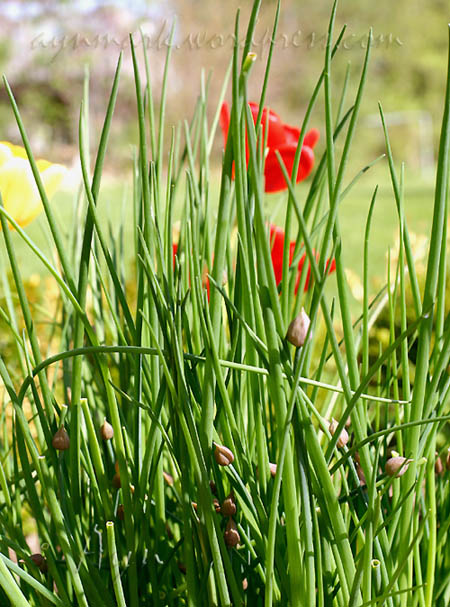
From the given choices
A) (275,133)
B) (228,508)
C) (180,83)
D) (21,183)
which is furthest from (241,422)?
(180,83)

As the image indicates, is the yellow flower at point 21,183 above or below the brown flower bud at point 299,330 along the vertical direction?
above

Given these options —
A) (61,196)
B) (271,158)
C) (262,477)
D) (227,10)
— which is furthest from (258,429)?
(227,10)

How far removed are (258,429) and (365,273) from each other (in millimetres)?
113

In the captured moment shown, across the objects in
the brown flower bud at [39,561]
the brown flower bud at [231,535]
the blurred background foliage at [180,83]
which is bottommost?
the brown flower bud at [39,561]

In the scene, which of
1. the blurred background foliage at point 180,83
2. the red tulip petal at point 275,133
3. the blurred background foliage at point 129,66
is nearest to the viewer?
the red tulip petal at point 275,133

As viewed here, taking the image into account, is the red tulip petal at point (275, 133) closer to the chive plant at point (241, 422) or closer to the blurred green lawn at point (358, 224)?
the chive plant at point (241, 422)

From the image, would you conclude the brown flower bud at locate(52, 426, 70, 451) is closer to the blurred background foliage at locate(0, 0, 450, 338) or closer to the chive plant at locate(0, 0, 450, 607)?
the chive plant at locate(0, 0, 450, 607)

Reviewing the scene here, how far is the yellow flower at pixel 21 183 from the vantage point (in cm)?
48

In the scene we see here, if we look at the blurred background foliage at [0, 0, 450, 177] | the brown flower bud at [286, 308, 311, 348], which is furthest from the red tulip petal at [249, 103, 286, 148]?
the blurred background foliage at [0, 0, 450, 177]

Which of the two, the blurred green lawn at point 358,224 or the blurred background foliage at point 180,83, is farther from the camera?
the blurred background foliage at point 180,83

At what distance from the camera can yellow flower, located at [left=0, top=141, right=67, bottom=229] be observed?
1.57 feet

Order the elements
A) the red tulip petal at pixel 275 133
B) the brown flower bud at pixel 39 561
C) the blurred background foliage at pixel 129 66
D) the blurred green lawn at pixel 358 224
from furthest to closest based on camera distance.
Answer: the blurred background foliage at pixel 129 66 → the blurred green lawn at pixel 358 224 → the red tulip petal at pixel 275 133 → the brown flower bud at pixel 39 561

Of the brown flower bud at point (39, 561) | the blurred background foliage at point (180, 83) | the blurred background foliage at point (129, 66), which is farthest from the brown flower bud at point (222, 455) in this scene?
the blurred background foliage at point (129, 66)

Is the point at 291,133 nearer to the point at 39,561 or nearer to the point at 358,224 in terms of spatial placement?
the point at 39,561
